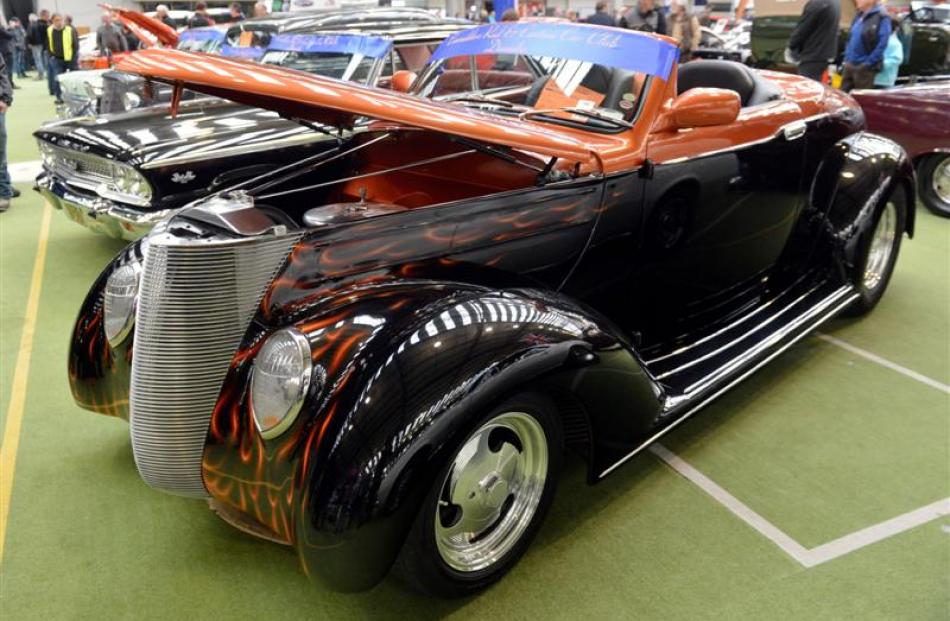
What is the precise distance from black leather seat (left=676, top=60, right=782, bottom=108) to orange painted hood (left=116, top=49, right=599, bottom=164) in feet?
6.05

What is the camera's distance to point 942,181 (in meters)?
6.73

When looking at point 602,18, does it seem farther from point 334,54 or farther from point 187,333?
point 187,333

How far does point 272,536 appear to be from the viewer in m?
2.08

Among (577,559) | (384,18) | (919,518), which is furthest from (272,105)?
(384,18)

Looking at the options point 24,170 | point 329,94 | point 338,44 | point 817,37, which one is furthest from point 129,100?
point 817,37

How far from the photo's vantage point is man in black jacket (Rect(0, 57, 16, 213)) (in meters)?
6.42

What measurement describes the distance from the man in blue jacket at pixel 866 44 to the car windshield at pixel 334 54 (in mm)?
5484

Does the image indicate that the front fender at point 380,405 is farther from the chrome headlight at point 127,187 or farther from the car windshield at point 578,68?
the chrome headlight at point 127,187

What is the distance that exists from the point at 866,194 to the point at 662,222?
1.74m

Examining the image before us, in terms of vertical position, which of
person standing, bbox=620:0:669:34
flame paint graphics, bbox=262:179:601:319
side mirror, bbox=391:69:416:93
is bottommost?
flame paint graphics, bbox=262:179:601:319

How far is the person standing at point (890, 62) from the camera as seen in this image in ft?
26.6

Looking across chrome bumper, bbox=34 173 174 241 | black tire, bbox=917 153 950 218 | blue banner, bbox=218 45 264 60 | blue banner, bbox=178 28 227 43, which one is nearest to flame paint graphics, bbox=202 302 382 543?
chrome bumper, bbox=34 173 174 241

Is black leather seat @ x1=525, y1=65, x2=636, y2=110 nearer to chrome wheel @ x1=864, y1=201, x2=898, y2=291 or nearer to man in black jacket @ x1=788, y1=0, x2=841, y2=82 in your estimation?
chrome wheel @ x1=864, y1=201, x2=898, y2=291

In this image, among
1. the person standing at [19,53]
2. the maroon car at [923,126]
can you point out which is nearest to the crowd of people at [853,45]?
the maroon car at [923,126]
